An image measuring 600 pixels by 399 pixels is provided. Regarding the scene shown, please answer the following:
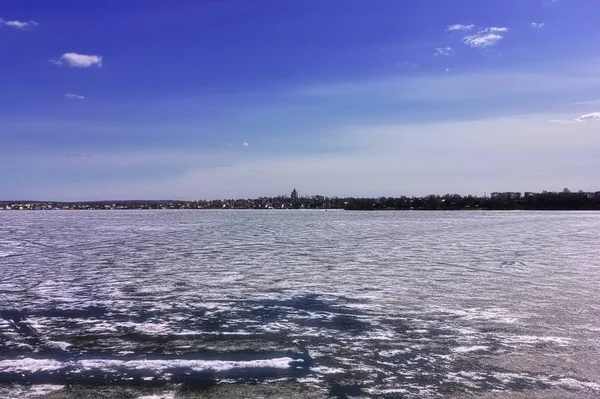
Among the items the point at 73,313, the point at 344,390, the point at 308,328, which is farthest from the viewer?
the point at 73,313

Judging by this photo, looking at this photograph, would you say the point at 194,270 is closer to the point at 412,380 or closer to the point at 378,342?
the point at 378,342

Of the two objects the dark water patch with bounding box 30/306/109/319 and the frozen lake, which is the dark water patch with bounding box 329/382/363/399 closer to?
the frozen lake

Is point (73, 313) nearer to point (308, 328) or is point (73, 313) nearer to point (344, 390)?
point (308, 328)

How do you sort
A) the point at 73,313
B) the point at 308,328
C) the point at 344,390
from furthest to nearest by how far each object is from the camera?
1. the point at 73,313
2. the point at 308,328
3. the point at 344,390

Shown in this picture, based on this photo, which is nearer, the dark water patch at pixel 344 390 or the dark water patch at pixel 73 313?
the dark water patch at pixel 344 390

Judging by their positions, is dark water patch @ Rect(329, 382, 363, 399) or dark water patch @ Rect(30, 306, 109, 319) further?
dark water patch @ Rect(30, 306, 109, 319)

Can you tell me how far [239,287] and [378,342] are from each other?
4.15 m

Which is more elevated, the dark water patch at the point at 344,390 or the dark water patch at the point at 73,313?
the dark water patch at the point at 73,313

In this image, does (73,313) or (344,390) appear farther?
(73,313)

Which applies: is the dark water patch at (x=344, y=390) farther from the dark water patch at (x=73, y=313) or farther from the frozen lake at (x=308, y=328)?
the dark water patch at (x=73, y=313)

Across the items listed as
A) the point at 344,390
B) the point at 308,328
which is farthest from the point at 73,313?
the point at 344,390

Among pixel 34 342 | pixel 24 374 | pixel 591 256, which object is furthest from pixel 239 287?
pixel 591 256

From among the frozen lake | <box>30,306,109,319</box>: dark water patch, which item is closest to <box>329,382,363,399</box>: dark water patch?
the frozen lake

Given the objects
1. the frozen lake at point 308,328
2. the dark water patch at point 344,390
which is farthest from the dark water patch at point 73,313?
the dark water patch at point 344,390
